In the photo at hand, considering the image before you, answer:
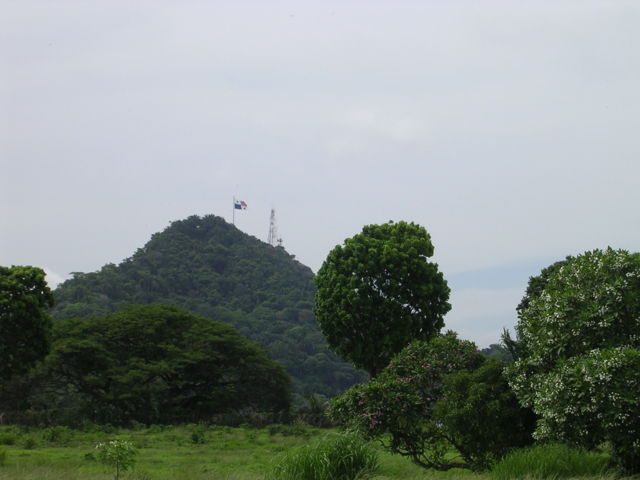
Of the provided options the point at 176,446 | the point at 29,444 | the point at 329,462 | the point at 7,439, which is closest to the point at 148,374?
the point at 7,439

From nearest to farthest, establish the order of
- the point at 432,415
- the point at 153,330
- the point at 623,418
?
the point at 623,418
the point at 432,415
the point at 153,330

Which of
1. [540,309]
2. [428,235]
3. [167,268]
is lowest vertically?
[540,309]

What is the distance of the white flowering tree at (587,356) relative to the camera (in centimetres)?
1171

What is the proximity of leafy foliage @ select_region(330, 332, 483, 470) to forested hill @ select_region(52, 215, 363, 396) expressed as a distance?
42.0 meters

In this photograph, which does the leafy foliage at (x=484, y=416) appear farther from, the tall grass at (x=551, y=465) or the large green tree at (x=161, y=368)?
the large green tree at (x=161, y=368)

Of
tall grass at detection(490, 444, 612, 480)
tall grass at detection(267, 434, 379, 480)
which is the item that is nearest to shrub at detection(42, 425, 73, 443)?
tall grass at detection(267, 434, 379, 480)

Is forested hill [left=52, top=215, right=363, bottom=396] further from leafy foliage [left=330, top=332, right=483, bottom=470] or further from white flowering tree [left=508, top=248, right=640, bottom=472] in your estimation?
white flowering tree [left=508, top=248, right=640, bottom=472]

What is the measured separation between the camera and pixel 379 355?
2919 cm

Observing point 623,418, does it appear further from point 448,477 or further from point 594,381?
point 448,477

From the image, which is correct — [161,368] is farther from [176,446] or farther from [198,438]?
[176,446]

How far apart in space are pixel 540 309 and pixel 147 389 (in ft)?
91.0

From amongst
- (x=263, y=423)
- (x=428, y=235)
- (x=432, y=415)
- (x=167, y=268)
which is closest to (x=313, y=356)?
(x=167, y=268)

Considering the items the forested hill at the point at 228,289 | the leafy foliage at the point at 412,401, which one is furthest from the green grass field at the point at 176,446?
the forested hill at the point at 228,289

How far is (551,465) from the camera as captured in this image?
1198cm
